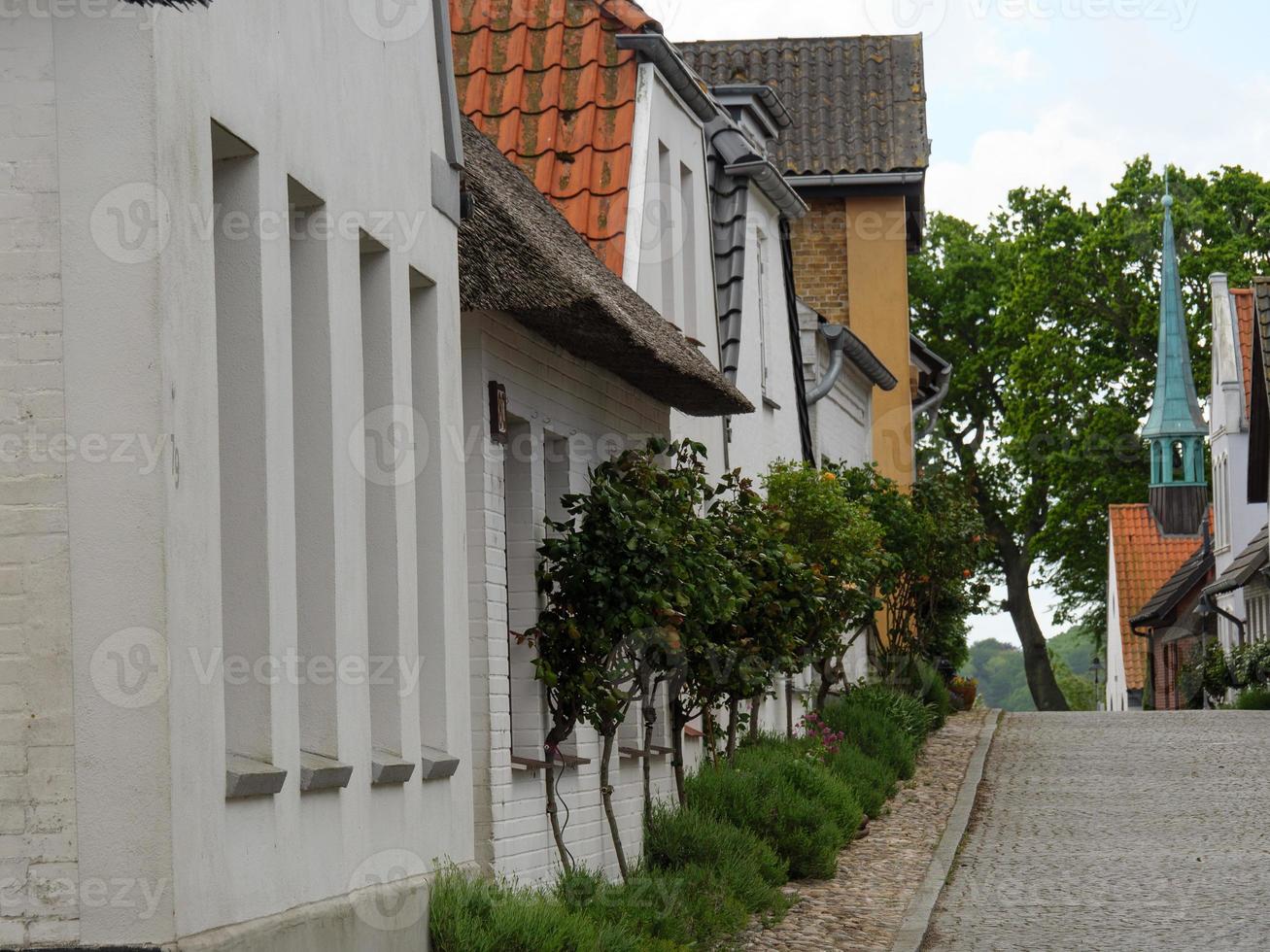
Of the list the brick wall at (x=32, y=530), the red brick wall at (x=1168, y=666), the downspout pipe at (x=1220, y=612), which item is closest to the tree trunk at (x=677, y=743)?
the brick wall at (x=32, y=530)

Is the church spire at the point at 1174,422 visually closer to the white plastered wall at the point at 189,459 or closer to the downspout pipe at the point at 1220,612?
the downspout pipe at the point at 1220,612

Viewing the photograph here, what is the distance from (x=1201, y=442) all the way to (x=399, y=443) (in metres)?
45.3

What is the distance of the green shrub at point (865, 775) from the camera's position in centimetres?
Answer: 1633

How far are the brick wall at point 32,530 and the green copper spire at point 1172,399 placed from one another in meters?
42.5

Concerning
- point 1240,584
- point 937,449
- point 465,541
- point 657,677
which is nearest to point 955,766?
point 657,677

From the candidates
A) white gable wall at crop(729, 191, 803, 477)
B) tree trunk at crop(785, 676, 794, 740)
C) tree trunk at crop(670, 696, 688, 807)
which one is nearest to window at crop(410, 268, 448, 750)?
tree trunk at crop(670, 696, 688, 807)

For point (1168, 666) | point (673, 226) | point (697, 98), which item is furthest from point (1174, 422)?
point (673, 226)

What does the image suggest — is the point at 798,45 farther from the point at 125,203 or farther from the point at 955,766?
the point at 125,203

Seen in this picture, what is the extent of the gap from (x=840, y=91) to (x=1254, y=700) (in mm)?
12051

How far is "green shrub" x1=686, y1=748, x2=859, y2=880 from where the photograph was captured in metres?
13.3

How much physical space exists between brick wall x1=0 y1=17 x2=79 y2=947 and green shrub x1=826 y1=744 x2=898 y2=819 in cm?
1114

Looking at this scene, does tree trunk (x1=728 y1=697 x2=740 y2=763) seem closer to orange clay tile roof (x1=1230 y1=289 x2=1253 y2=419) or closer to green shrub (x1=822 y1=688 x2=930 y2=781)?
green shrub (x1=822 y1=688 x2=930 y2=781)

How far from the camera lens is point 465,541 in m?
9.43

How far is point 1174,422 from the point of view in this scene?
4747 cm
